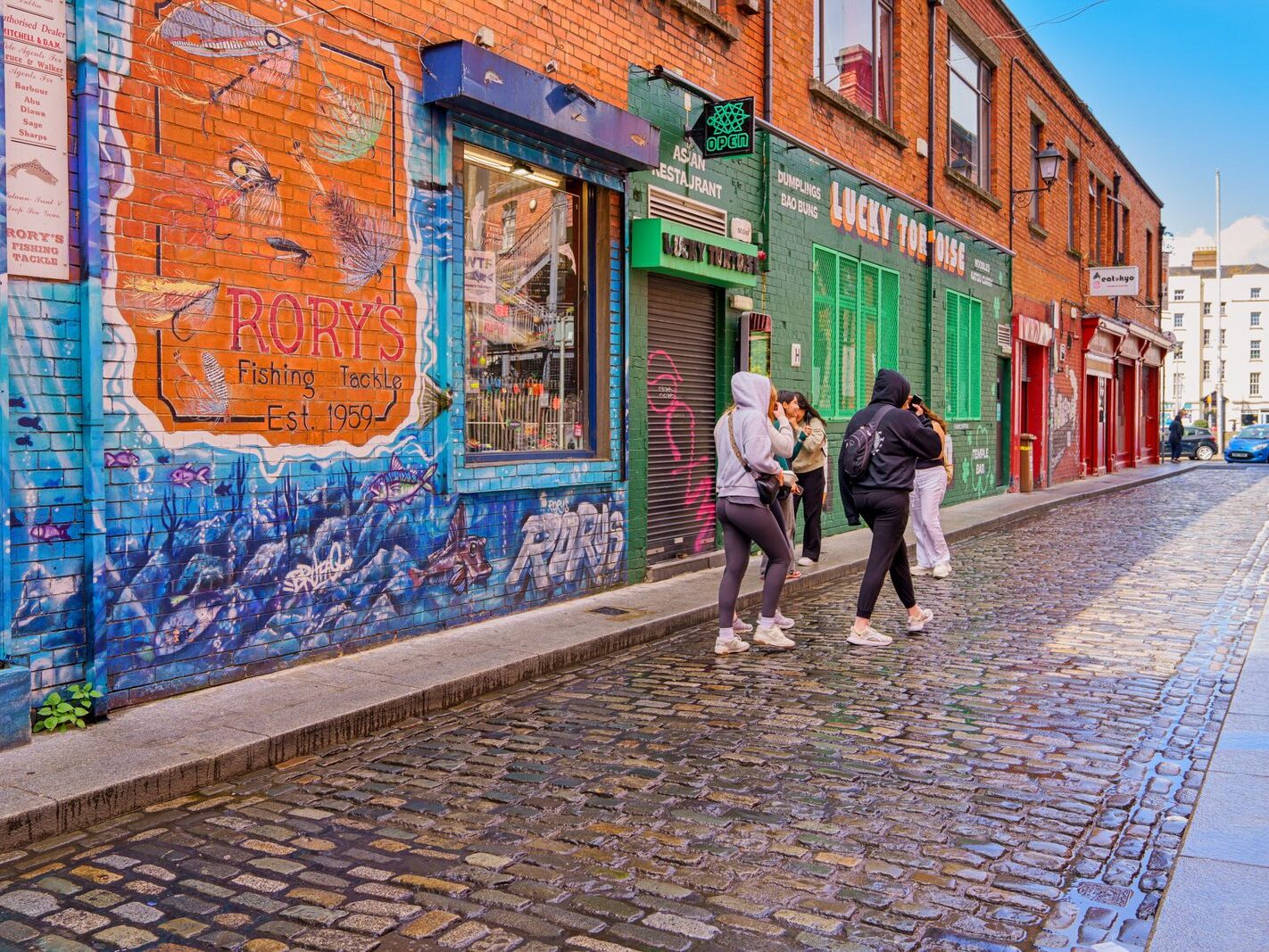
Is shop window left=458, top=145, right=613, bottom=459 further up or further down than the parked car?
further up

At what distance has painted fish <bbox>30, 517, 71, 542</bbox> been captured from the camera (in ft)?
16.4

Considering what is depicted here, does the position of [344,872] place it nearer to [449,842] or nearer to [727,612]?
[449,842]

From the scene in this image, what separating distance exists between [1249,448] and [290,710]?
4515cm

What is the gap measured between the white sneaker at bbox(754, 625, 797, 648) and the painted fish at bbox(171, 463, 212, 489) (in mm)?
3754

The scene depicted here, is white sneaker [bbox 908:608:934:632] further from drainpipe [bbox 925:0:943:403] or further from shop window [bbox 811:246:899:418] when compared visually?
drainpipe [bbox 925:0:943:403]

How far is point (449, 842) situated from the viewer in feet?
13.0

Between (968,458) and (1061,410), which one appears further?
(1061,410)

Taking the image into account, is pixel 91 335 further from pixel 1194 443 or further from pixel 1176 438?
pixel 1194 443

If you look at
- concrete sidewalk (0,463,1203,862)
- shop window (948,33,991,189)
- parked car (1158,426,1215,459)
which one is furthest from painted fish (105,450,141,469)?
parked car (1158,426,1215,459)

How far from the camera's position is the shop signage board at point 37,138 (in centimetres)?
489

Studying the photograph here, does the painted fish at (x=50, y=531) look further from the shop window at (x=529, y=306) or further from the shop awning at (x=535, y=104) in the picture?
the shop awning at (x=535, y=104)

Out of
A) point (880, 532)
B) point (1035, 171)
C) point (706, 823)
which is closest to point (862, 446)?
point (880, 532)

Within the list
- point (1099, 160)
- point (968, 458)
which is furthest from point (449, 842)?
point (1099, 160)

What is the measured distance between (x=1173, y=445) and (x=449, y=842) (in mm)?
42412
